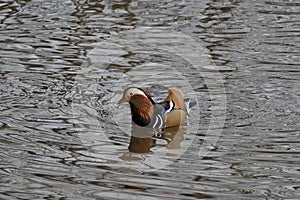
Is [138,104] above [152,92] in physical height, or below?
above

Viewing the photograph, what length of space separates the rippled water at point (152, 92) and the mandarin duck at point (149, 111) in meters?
0.16

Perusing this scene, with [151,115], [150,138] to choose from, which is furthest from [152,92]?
[150,138]

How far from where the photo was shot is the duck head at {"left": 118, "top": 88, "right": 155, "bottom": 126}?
958 cm

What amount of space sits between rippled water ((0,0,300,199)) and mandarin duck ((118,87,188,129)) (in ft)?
0.52

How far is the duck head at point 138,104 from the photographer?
9.58 m

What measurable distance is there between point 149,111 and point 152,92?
1.17 metres

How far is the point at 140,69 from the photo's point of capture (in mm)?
11477

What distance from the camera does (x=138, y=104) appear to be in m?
9.58

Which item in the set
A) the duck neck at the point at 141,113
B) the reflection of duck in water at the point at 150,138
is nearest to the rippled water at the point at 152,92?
the reflection of duck in water at the point at 150,138

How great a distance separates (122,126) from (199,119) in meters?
0.86

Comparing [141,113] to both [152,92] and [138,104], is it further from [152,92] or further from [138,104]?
[152,92]

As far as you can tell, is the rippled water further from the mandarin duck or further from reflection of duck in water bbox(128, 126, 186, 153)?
the mandarin duck

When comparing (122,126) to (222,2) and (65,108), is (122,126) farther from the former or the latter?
(222,2)

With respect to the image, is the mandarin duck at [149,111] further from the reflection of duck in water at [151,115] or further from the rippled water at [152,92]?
the rippled water at [152,92]
